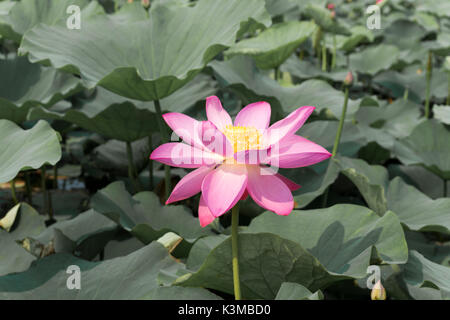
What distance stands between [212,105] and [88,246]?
21.5 inches

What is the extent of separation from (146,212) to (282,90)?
0.68 meters

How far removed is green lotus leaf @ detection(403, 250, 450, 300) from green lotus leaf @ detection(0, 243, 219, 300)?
365 mm

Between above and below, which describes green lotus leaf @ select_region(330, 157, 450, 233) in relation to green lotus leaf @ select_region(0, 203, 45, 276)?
below

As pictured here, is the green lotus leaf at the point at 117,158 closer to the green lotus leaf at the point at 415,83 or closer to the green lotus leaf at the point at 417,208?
the green lotus leaf at the point at 417,208

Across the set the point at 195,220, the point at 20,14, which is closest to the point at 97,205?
the point at 195,220

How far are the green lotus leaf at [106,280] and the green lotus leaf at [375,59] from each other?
197 centimetres

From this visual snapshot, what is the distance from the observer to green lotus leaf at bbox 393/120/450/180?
1.57 meters

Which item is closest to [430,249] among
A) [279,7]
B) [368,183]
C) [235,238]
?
[368,183]

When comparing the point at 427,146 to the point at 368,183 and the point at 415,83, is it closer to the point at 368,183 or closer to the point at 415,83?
the point at 368,183

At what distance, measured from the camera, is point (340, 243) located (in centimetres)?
97

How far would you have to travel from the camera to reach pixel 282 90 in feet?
5.62

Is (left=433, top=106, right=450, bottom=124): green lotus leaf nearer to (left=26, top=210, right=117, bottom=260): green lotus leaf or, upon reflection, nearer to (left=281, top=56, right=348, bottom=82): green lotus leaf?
(left=281, top=56, right=348, bottom=82): green lotus leaf

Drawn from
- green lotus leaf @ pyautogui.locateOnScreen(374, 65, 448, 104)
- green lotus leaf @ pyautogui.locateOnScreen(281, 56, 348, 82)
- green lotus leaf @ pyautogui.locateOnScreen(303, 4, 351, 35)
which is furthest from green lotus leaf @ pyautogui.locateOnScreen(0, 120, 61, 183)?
green lotus leaf @ pyautogui.locateOnScreen(374, 65, 448, 104)
